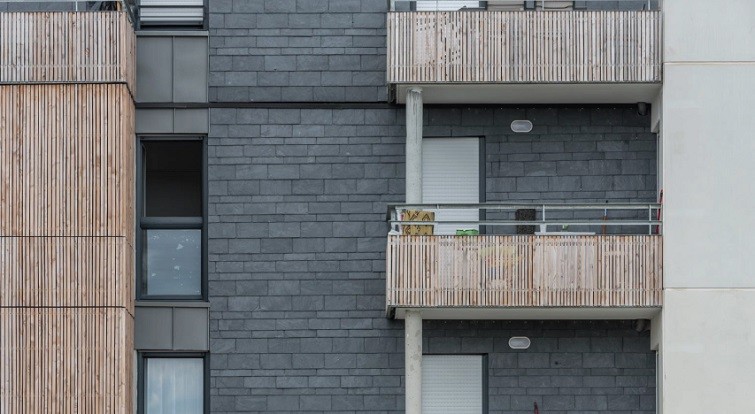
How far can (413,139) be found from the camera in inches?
1024

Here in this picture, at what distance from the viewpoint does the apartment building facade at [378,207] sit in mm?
25297

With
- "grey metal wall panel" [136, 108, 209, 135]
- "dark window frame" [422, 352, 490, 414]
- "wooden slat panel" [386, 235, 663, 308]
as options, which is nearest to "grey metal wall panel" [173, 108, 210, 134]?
"grey metal wall panel" [136, 108, 209, 135]

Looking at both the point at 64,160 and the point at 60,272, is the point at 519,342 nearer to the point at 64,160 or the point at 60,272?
the point at 60,272

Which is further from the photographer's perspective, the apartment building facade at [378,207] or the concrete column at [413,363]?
the concrete column at [413,363]

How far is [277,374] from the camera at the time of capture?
86.0ft

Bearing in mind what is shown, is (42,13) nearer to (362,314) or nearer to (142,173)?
(142,173)

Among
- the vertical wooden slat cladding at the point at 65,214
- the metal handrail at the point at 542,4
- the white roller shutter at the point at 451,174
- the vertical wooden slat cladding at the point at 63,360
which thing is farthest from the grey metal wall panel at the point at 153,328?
the metal handrail at the point at 542,4

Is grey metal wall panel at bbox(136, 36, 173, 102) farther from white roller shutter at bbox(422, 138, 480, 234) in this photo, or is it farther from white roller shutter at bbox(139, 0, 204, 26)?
white roller shutter at bbox(422, 138, 480, 234)

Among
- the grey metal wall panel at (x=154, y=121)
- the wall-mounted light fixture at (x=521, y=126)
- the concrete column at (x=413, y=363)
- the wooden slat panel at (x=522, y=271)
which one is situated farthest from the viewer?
the wall-mounted light fixture at (x=521, y=126)
